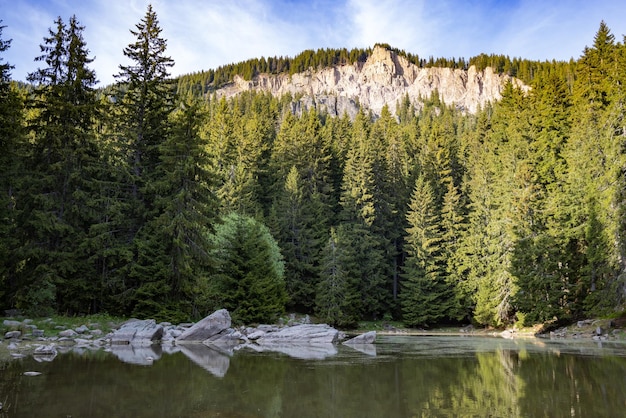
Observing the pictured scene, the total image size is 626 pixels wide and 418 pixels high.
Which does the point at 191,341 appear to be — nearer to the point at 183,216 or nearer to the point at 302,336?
the point at 302,336

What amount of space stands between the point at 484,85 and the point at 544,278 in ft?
494

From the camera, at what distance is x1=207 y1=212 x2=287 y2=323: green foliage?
29219 millimetres

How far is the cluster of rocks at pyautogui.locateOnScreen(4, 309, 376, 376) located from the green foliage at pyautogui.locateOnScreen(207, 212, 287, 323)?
8.78 ft

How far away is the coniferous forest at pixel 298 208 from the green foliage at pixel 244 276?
0.14m

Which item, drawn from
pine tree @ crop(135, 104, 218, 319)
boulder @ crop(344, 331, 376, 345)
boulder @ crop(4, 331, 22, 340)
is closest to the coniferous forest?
pine tree @ crop(135, 104, 218, 319)

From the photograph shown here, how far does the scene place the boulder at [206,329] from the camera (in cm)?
2167

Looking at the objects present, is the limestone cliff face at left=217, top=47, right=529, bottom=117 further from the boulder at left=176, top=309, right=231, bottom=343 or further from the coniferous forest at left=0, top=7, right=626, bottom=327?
the boulder at left=176, top=309, right=231, bottom=343

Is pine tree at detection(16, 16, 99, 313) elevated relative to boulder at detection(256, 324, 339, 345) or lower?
elevated

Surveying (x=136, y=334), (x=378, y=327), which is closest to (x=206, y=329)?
(x=136, y=334)

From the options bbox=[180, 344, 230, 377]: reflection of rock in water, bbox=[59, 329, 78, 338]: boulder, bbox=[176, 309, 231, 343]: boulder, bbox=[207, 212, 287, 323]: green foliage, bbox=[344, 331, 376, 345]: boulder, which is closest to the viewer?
bbox=[180, 344, 230, 377]: reflection of rock in water

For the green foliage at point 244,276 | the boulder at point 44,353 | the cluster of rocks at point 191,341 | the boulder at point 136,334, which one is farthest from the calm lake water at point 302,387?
the green foliage at point 244,276

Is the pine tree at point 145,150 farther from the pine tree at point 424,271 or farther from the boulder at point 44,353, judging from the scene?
the pine tree at point 424,271

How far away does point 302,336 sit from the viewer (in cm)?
2448

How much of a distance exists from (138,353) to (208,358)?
277cm
